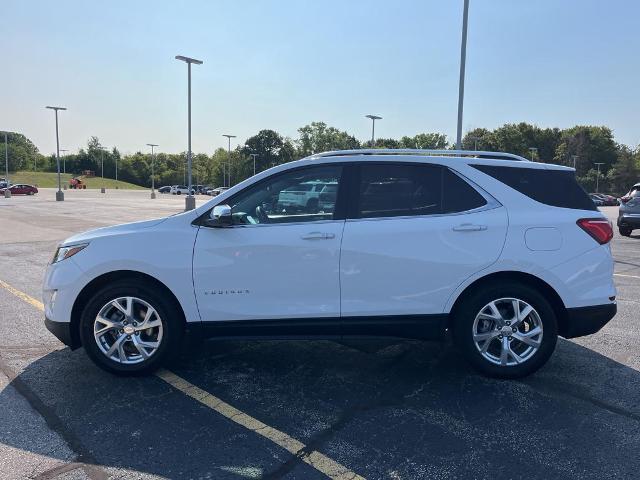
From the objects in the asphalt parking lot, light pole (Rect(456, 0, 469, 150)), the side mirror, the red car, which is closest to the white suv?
the side mirror

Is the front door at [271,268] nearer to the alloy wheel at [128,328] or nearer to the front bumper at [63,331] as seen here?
the alloy wheel at [128,328]

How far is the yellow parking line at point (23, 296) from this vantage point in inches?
247

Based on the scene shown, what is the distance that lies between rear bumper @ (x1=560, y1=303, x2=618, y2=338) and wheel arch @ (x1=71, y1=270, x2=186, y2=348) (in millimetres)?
3031

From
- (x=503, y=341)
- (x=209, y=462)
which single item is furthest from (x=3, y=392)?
(x=503, y=341)

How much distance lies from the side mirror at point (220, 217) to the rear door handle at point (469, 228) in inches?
67.7

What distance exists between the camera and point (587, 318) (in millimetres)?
3996

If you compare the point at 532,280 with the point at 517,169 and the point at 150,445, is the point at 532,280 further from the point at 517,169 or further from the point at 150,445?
the point at 150,445

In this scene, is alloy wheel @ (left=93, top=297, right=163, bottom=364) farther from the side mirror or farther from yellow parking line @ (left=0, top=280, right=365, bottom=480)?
the side mirror

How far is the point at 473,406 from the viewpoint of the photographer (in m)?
3.62

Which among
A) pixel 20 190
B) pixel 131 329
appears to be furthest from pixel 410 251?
pixel 20 190

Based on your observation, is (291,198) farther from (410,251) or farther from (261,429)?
(261,429)

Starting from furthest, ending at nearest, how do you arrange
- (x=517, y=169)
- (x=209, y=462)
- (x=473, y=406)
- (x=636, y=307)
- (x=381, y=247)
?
1. (x=636, y=307)
2. (x=517, y=169)
3. (x=381, y=247)
4. (x=473, y=406)
5. (x=209, y=462)

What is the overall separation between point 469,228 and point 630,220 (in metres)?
13.9

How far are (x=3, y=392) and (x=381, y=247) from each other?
2997 mm
